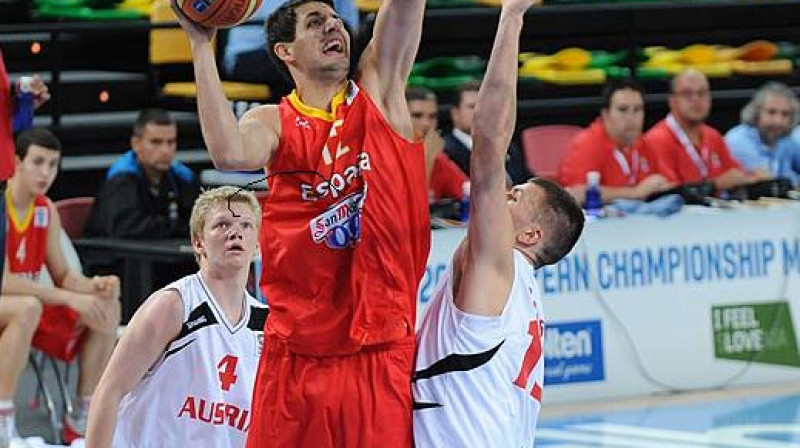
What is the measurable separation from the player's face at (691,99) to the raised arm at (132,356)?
20.2 ft

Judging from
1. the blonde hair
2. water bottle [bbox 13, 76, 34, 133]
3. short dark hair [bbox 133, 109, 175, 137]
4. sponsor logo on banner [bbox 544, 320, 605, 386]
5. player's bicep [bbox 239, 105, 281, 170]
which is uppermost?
short dark hair [bbox 133, 109, 175, 137]

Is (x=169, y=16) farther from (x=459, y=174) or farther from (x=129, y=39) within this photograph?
(x=459, y=174)

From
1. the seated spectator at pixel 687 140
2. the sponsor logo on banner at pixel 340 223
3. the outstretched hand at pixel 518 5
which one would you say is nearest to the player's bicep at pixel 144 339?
the sponsor logo on banner at pixel 340 223

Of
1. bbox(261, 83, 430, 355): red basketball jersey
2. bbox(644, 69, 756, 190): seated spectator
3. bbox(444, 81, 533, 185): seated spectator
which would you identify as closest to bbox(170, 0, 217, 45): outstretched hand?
bbox(261, 83, 430, 355): red basketball jersey

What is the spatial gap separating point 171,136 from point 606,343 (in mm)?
2448

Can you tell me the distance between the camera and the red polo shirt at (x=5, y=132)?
26.9 ft

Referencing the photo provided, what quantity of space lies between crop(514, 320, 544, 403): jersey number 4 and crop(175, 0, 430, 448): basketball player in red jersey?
0.29 metres

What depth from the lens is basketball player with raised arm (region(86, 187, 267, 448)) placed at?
585 cm

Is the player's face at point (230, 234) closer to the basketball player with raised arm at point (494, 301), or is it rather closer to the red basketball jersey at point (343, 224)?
the red basketball jersey at point (343, 224)

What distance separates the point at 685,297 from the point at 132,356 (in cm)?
526

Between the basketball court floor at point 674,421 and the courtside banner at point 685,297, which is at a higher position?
the courtside banner at point 685,297

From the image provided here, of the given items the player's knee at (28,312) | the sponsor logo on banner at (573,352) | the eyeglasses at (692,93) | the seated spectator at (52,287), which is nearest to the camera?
the player's knee at (28,312)

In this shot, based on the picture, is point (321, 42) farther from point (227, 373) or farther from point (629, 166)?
point (629, 166)

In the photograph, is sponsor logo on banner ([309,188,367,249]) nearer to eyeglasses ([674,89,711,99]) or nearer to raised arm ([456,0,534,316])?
raised arm ([456,0,534,316])
